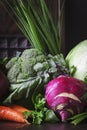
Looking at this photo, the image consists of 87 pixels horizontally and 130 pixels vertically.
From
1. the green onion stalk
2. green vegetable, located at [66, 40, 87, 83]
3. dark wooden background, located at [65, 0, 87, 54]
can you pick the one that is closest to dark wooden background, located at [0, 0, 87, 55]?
dark wooden background, located at [65, 0, 87, 54]

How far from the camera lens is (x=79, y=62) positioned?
977 mm

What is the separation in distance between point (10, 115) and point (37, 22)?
14.7 inches

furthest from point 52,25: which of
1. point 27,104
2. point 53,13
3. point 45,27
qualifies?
point 27,104

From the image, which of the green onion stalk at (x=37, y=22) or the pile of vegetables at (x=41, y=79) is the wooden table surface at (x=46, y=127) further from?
the green onion stalk at (x=37, y=22)

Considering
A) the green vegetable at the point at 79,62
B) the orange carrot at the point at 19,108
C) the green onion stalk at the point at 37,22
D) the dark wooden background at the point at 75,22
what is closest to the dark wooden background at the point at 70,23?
the dark wooden background at the point at 75,22

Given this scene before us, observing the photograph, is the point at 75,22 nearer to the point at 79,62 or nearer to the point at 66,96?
the point at 79,62

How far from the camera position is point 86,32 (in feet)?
4.39

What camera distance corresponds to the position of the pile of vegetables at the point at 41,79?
2.63ft

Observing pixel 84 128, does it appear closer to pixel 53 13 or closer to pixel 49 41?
pixel 49 41

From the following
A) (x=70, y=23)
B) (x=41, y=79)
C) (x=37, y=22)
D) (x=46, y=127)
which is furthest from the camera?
(x=70, y=23)

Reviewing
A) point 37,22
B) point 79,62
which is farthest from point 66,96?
point 37,22

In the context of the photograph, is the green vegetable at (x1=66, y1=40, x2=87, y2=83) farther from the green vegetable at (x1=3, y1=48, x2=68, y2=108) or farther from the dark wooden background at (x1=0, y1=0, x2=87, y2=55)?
the dark wooden background at (x1=0, y1=0, x2=87, y2=55)

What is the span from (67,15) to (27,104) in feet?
1.73

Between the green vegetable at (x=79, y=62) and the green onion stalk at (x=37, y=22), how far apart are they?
0.11 m
